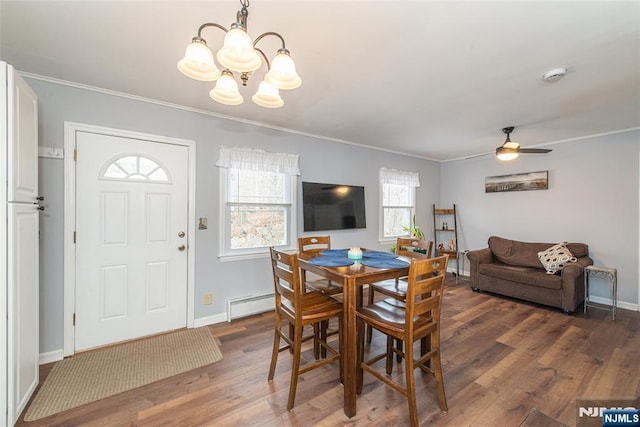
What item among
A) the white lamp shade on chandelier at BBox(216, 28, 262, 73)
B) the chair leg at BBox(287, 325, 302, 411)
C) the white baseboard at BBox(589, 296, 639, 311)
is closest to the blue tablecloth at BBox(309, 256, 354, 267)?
the chair leg at BBox(287, 325, 302, 411)

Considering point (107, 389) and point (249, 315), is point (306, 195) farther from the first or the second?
point (107, 389)

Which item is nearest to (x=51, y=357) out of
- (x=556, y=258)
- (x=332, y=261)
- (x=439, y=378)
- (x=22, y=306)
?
(x=22, y=306)

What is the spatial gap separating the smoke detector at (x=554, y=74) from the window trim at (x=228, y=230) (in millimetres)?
2717

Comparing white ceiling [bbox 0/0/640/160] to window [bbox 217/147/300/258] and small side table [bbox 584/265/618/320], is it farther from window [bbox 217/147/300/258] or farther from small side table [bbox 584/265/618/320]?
small side table [bbox 584/265/618/320]

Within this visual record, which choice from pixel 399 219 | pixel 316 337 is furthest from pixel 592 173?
pixel 316 337

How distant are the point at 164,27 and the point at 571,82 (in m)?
3.18

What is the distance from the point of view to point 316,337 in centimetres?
209

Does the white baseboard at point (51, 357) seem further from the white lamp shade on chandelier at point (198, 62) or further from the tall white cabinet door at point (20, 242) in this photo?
the white lamp shade on chandelier at point (198, 62)

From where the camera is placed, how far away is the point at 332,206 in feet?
12.9

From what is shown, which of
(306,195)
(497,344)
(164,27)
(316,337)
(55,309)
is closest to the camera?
(164,27)

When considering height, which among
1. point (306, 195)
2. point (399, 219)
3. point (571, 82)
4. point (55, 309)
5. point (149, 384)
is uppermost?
point (571, 82)

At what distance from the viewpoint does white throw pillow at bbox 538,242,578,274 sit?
11.5 ft

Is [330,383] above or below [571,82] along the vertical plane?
below

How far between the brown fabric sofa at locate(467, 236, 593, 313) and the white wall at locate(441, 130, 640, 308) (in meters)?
0.29
